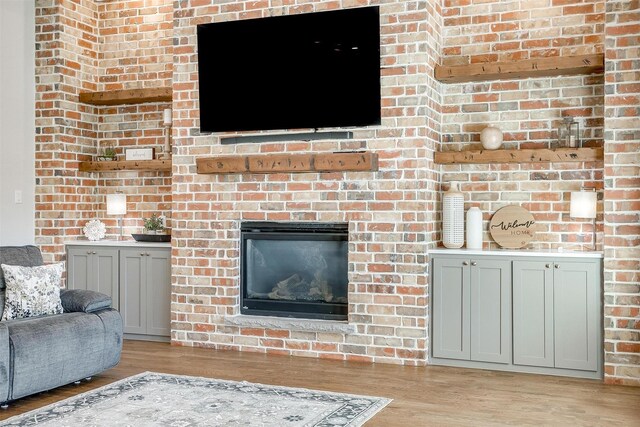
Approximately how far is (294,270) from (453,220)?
126 cm

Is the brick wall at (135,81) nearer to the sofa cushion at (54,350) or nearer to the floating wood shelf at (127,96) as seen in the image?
the floating wood shelf at (127,96)

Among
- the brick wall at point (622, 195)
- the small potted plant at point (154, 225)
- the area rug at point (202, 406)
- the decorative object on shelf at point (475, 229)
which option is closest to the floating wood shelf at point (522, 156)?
the brick wall at point (622, 195)

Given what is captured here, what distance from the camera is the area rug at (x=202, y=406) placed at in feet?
12.0

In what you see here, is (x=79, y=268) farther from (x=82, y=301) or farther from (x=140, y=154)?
(x=82, y=301)

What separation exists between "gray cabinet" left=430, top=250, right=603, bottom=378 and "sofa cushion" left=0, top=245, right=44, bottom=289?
8.89 feet

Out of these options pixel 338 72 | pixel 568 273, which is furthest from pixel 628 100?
pixel 338 72

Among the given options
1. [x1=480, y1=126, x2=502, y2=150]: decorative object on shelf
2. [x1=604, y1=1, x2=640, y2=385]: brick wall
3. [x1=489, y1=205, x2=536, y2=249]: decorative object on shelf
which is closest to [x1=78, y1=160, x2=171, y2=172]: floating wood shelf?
[x1=480, y1=126, x2=502, y2=150]: decorative object on shelf

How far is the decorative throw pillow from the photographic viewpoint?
4.44 m

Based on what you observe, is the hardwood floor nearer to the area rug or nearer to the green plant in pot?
the area rug

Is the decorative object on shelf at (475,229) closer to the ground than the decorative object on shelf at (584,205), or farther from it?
closer to the ground

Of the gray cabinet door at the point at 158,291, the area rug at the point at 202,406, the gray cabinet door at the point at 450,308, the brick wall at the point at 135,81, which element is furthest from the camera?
the brick wall at the point at 135,81

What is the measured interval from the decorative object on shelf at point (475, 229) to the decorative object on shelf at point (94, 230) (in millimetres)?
3157

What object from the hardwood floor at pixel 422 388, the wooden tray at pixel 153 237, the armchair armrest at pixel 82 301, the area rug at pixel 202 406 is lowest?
the hardwood floor at pixel 422 388

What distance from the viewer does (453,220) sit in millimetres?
5148
